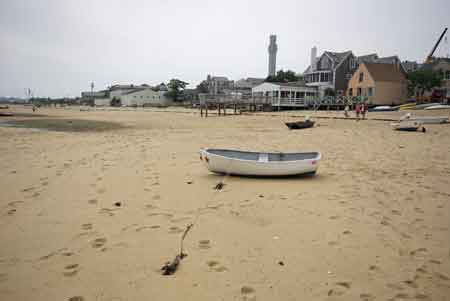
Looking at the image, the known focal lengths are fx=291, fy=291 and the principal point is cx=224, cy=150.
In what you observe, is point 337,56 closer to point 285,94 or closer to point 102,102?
point 285,94

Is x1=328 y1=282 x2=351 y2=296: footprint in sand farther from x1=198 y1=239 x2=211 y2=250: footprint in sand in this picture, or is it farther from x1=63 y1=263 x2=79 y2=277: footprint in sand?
x1=63 y1=263 x2=79 y2=277: footprint in sand

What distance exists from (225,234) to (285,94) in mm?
42362

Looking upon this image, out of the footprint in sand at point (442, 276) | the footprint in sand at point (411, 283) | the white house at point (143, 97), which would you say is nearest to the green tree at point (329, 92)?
the footprint in sand at point (442, 276)

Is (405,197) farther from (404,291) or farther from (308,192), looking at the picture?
(404,291)

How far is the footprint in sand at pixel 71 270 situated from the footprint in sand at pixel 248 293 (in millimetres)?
2067

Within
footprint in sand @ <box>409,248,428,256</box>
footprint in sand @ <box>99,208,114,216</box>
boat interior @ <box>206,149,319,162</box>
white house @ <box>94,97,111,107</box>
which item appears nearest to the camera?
footprint in sand @ <box>409,248,428,256</box>

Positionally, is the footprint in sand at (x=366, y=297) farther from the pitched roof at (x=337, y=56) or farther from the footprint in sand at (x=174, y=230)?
the pitched roof at (x=337, y=56)

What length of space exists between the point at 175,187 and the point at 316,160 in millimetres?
3679

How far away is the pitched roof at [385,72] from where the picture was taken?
44469 millimetres

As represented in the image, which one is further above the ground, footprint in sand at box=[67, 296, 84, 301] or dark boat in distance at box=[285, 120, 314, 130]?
dark boat in distance at box=[285, 120, 314, 130]

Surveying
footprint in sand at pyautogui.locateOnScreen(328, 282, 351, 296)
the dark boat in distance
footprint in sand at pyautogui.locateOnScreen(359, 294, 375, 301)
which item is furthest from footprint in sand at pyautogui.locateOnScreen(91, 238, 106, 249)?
the dark boat in distance

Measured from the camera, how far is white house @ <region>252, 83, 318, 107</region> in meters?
43.8

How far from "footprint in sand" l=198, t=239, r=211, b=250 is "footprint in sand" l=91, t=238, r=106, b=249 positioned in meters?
1.45

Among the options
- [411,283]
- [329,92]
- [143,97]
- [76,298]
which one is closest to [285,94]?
[329,92]
